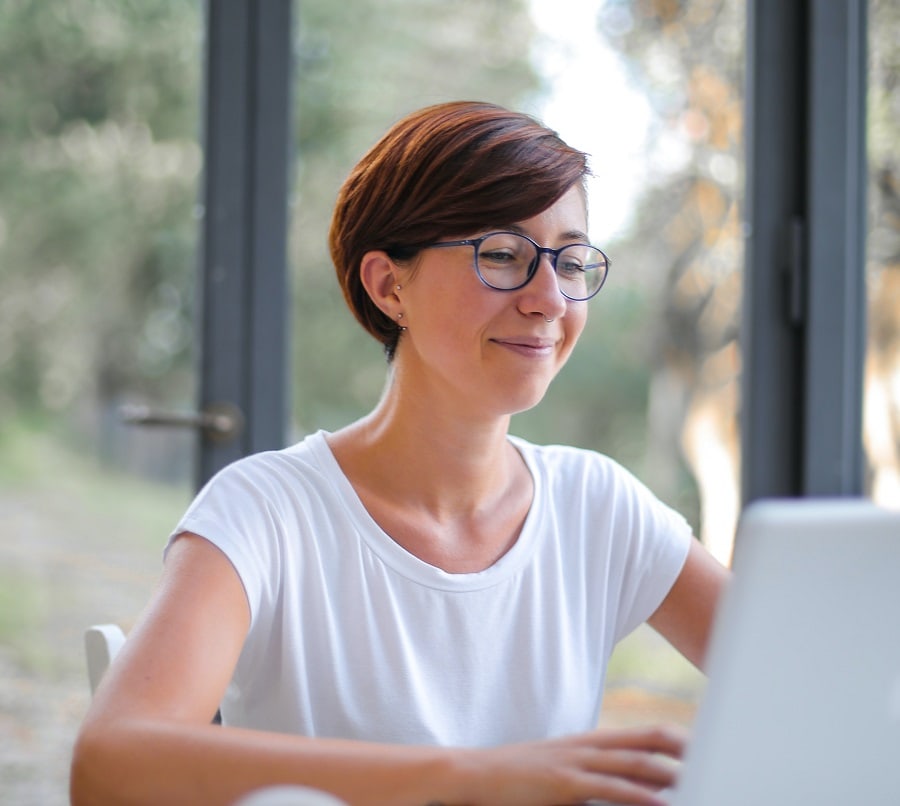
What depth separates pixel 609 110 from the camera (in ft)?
7.66

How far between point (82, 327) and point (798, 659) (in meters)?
1.83

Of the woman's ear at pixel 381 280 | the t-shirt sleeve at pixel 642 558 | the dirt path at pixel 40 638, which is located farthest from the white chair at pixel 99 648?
the dirt path at pixel 40 638

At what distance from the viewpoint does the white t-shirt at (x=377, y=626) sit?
4.21ft

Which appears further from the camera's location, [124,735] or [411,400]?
[411,400]

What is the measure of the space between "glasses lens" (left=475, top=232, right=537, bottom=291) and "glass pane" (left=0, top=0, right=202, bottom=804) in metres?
1.06

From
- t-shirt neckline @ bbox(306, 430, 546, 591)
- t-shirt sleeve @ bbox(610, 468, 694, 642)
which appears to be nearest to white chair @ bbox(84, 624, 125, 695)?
t-shirt neckline @ bbox(306, 430, 546, 591)

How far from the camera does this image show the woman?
1.29 meters

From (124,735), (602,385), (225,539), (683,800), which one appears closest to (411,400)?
(225,539)

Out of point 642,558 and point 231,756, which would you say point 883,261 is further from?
point 231,756

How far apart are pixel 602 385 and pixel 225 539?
1278 millimetres

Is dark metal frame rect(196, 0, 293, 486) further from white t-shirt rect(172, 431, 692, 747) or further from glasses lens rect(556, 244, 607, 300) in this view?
glasses lens rect(556, 244, 607, 300)

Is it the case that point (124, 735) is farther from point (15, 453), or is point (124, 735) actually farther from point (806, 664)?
point (15, 453)

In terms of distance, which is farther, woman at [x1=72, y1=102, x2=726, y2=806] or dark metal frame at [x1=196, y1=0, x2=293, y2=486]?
dark metal frame at [x1=196, y1=0, x2=293, y2=486]

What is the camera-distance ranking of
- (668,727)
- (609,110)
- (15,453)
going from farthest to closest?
(609,110)
(15,453)
(668,727)
